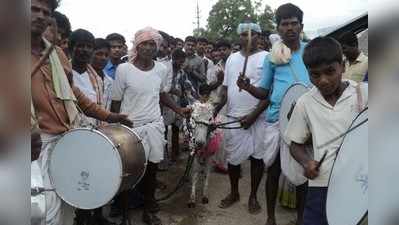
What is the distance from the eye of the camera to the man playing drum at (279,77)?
3811 mm

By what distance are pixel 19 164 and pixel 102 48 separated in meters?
3.87

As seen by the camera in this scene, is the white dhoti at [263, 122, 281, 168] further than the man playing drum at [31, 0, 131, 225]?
Yes

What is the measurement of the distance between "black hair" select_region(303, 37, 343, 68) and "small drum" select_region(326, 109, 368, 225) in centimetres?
55

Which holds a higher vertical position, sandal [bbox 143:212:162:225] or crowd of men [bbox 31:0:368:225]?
crowd of men [bbox 31:0:368:225]

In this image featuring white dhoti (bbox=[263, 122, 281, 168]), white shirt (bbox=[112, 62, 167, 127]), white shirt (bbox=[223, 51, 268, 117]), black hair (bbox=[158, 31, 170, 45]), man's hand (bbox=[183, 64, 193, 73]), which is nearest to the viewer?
white dhoti (bbox=[263, 122, 281, 168])

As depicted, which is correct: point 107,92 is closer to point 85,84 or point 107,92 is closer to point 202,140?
point 85,84

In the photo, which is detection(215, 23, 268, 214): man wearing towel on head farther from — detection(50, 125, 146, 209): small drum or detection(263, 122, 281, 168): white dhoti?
detection(50, 125, 146, 209): small drum

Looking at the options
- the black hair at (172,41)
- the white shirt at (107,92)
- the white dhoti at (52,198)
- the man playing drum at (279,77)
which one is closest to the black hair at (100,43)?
the white shirt at (107,92)

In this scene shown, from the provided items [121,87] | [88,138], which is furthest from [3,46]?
[121,87]

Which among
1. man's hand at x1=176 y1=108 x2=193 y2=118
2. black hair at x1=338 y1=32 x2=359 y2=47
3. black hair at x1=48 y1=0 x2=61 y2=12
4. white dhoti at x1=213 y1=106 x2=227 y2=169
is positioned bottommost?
white dhoti at x1=213 y1=106 x2=227 y2=169

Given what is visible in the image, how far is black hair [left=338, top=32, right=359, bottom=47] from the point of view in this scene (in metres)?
3.67

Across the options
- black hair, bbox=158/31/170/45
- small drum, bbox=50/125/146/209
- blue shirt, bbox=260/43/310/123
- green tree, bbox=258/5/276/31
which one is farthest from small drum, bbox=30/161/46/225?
green tree, bbox=258/5/276/31

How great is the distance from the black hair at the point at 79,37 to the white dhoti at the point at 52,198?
1.40 metres

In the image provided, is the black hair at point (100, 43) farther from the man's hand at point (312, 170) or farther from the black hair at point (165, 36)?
the man's hand at point (312, 170)
